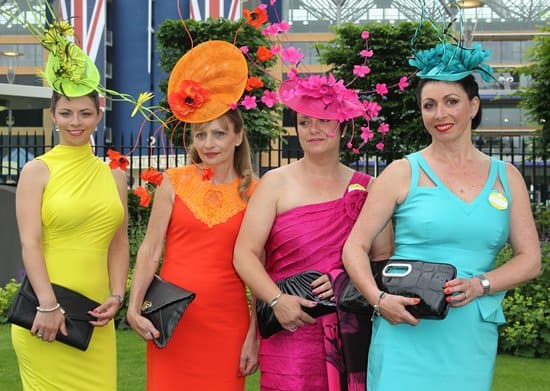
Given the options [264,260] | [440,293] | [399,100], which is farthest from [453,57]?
[399,100]

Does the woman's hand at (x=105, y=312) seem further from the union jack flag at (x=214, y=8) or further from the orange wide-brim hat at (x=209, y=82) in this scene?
the union jack flag at (x=214, y=8)

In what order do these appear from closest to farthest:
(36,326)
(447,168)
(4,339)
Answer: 1. (447,168)
2. (36,326)
3. (4,339)

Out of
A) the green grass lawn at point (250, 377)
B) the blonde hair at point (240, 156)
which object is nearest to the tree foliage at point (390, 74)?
the green grass lawn at point (250, 377)

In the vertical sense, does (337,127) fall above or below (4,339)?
above

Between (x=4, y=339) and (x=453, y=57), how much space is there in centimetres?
667

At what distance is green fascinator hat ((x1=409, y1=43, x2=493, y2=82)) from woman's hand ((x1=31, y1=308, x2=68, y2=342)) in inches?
74.3

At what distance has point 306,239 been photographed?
3.70 m

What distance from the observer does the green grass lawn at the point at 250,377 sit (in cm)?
703

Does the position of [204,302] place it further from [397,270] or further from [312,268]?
[397,270]

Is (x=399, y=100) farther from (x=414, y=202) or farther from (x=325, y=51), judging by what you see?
(x=414, y=202)

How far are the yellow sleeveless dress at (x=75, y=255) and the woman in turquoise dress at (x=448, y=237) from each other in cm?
127

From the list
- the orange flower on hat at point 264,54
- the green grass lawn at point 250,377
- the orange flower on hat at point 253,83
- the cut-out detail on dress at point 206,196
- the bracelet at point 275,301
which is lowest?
the green grass lawn at point 250,377

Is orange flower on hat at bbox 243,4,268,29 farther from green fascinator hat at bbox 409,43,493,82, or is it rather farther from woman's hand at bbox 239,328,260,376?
woman's hand at bbox 239,328,260,376

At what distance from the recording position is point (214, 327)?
4.08 metres
